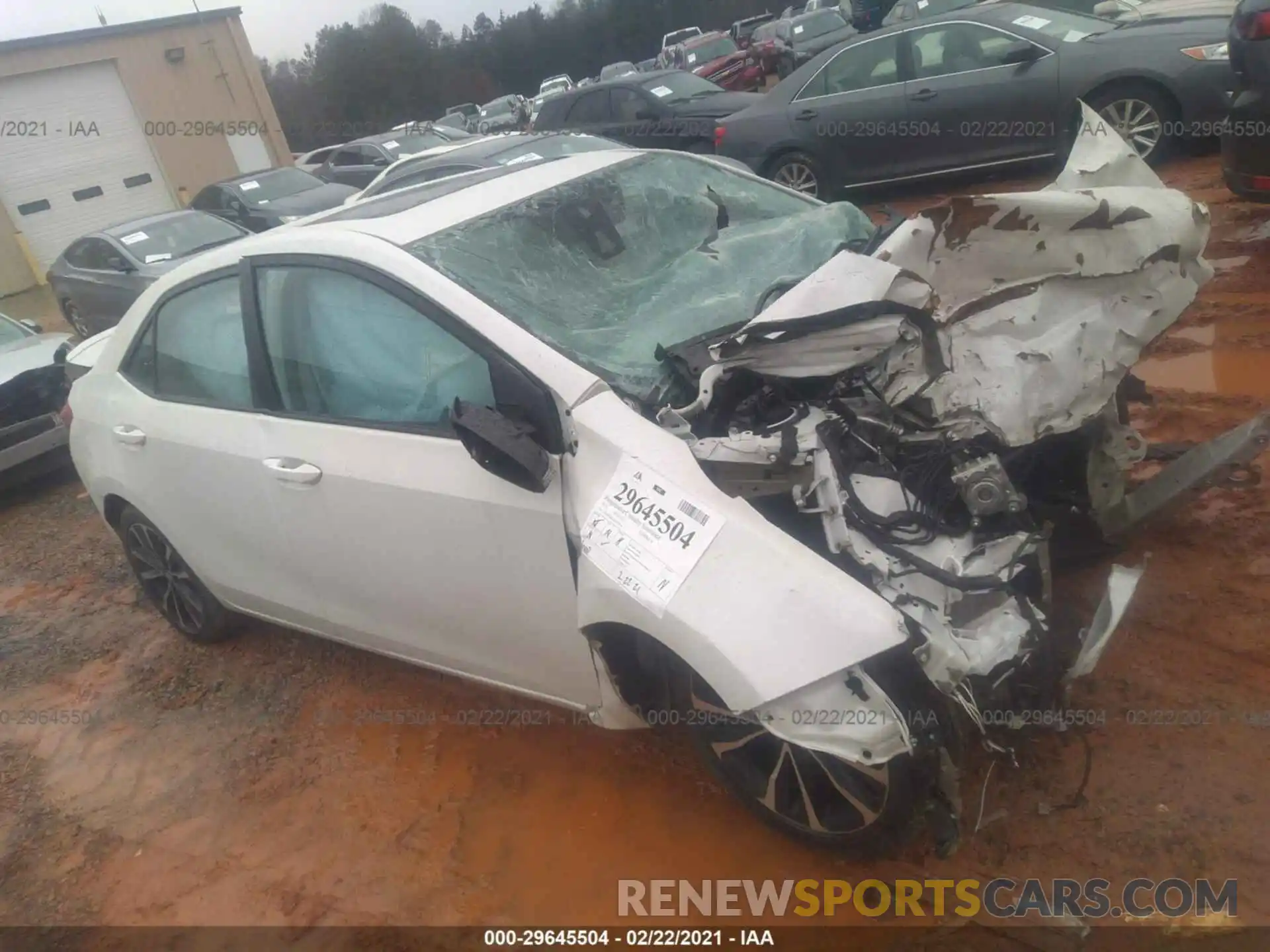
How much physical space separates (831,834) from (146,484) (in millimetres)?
2878

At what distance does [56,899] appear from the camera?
309 centimetres

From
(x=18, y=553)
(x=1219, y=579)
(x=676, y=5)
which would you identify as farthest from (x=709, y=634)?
(x=676, y=5)

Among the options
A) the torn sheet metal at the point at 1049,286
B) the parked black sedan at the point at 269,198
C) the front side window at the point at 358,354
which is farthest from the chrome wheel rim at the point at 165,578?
the parked black sedan at the point at 269,198

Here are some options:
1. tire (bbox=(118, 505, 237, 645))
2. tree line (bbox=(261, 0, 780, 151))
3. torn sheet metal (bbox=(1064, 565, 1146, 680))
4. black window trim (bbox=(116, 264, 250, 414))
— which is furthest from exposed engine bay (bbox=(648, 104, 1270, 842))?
tree line (bbox=(261, 0, 780, 151))

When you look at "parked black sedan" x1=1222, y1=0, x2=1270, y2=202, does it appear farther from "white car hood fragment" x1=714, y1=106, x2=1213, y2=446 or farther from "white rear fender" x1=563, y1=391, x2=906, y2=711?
"white rear fender" x1=563, y1=391, x2=906, y2=711

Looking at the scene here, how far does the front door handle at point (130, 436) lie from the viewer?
11.7 feet

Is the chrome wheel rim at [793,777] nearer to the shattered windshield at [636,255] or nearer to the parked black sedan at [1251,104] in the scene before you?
the shattered windshield at [636,255]

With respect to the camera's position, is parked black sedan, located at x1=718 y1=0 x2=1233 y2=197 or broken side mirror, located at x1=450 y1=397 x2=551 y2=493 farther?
parked black sedan, located at x1=718 y1=0 x2=1233 y2=197

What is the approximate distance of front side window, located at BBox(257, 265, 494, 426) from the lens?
8.64 feet

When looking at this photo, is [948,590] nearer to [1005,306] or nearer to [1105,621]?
[1105,621]

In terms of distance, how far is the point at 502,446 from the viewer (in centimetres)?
224

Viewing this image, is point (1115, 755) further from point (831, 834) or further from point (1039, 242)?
point (1039, 242)

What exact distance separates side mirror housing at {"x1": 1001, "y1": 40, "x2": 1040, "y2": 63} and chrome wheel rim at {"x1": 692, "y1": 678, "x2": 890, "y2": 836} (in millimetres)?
7067

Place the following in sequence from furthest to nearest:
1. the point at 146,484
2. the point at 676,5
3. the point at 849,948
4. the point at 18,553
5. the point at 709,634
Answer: the point at 676,5, the point at 18,553, the point at 146,484, the point at 849,948, the point at 709,634
